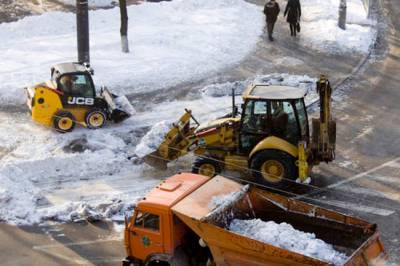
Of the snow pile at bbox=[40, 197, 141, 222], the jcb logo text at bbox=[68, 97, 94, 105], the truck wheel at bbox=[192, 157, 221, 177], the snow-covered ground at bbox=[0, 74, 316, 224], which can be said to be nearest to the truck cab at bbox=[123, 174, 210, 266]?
the snow pile at bbox=[40, 197, 141, 222]

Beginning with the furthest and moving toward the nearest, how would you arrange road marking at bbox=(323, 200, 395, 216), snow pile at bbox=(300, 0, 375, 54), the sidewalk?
snow pile at bbox=(300, 0, 375, 54) → the sidewalk → road marking at bbox=(323, 200, 395, 216)

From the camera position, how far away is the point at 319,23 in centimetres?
3002

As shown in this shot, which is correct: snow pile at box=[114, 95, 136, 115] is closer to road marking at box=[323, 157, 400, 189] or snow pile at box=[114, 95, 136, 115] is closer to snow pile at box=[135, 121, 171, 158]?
snow pile at box=[135, 121, 171, 158]

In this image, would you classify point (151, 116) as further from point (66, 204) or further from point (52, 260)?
point (52, 260)

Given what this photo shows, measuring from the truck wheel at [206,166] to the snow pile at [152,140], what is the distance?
4.36 feet

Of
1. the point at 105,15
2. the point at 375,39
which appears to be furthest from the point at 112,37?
the point at 375,39

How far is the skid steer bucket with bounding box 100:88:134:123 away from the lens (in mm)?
20484

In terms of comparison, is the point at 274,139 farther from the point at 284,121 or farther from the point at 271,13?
the point at 271,13

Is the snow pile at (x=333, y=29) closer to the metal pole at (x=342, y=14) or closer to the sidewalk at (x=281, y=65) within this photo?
the metal pole at (x=342, y=14)

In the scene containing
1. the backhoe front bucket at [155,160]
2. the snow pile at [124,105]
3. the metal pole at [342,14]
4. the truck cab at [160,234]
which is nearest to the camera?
the truck cab at [160,234]

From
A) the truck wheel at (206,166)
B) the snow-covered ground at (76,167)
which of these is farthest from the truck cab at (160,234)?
the truck wheel at (206,166)

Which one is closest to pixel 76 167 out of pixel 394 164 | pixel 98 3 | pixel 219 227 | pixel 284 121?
pixel 284 121

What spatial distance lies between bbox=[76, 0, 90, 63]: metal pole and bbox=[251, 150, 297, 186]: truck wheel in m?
10.2

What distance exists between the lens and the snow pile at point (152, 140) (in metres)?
17.7
